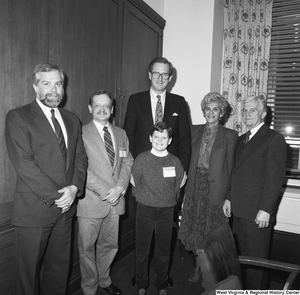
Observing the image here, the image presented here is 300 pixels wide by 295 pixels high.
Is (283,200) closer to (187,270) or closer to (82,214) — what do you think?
(187,270)

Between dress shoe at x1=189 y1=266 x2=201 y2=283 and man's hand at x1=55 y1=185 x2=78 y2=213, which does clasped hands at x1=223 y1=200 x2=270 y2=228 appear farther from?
man's hand at x1=55 y1=185 x2=78 y2=213

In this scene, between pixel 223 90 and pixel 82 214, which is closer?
pixel 82 214

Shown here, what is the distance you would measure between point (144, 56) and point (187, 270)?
2518 millimetres

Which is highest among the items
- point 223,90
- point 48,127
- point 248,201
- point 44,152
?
point 223,90

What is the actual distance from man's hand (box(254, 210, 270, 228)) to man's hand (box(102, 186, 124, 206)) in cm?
107

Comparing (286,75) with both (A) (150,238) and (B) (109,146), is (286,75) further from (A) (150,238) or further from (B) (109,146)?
(A) (150,238)

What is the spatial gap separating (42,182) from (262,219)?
1.57 meters

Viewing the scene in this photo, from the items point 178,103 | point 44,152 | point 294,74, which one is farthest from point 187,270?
point 294,74

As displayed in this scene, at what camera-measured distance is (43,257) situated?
2.00 metres

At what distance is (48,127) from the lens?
1813 mm

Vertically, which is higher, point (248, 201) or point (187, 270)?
point (248, 201)

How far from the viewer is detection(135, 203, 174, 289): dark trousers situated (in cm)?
235

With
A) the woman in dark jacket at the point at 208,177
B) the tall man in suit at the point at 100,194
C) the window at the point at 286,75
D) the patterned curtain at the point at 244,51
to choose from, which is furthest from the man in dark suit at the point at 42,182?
the window at the point at 286,75

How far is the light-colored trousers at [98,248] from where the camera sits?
7.38ft
